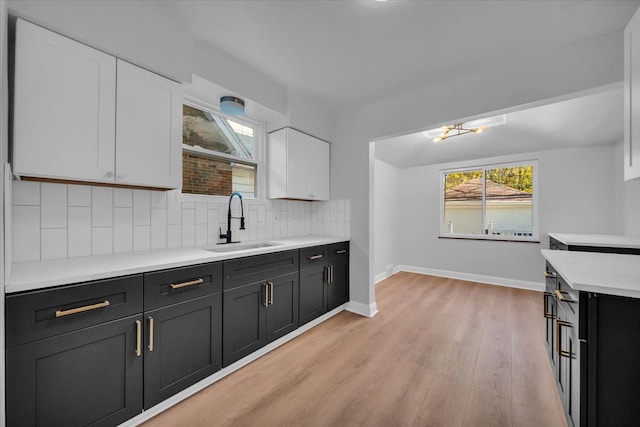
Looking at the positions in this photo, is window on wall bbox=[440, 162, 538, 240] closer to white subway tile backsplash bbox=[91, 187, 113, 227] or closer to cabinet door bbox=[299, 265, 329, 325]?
cabinet door bbox=[299, 265, 329, 325]

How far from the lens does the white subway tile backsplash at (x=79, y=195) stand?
5.35 ft

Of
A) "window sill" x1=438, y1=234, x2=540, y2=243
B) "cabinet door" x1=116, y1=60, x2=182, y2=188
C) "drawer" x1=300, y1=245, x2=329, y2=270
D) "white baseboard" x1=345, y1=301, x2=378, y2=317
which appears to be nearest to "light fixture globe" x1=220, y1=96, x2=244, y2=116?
"cabinet door" x1=116, y1=60, x2=182, y2=188

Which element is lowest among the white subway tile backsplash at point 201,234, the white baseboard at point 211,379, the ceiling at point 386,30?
the white baseboard at point 211,379

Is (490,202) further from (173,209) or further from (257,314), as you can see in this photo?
(173,209)

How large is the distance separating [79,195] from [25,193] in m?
0.23

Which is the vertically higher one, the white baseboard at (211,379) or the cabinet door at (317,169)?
the cabinet door at (317,169)

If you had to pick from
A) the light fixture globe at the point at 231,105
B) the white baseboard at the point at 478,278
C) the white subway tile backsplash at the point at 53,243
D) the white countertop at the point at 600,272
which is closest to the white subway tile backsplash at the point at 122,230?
the white subway tile backsplash at the point at 53,243

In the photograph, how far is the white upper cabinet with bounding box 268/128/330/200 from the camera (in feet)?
9.43

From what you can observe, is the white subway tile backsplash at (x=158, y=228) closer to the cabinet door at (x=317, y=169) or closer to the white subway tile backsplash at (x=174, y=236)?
the white subway tile backsplash at (x=174, y=236)

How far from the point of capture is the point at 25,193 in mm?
1484

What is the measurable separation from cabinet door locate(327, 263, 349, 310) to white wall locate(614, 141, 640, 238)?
3.18 m

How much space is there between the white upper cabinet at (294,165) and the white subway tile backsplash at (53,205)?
174 cm

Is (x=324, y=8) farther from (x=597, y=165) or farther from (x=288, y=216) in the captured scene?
(x=597, y=165)

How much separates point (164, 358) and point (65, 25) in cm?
195
